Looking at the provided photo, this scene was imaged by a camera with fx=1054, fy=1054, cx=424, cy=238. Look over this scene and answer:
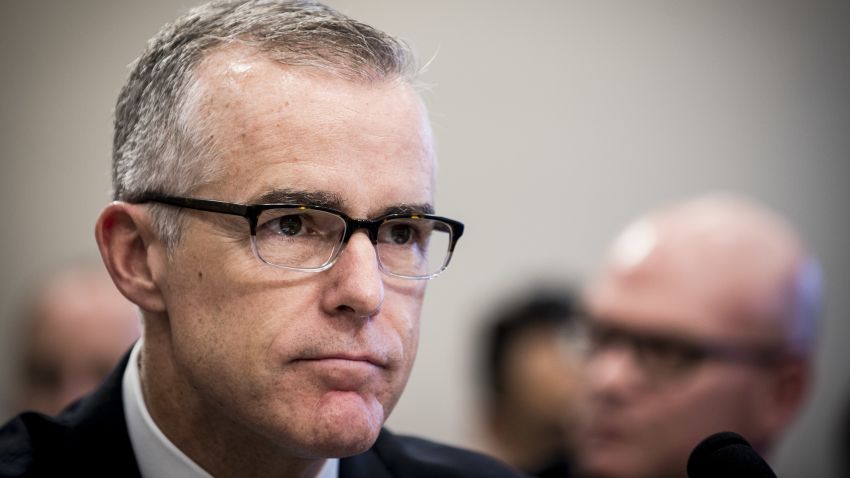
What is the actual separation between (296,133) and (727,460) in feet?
3.02

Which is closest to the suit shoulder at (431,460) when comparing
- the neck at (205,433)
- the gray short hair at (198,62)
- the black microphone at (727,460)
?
the neck at (205,433)

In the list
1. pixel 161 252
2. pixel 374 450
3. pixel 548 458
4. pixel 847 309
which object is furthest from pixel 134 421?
pixel 847 309

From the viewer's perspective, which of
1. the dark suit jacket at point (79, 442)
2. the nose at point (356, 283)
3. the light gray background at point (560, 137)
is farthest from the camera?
the light gray background at point (560, 137)

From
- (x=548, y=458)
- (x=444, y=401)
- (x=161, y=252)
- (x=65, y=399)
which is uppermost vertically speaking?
(x=161, y=252)

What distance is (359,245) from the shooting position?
191cm

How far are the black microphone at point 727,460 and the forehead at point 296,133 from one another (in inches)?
28.1

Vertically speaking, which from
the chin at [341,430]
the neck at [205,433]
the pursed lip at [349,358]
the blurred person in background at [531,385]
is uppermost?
the pursed lip at [349,358]

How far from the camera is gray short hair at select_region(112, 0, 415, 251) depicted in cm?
197

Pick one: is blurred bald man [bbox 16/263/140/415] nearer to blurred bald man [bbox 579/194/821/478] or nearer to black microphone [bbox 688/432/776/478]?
blurred bald man [bbox 579/194/821/478]

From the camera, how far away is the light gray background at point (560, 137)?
6.08 meters

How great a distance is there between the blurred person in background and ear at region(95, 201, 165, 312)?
9.17 ft

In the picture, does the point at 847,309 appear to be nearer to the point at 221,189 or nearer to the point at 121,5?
the point at 121,5

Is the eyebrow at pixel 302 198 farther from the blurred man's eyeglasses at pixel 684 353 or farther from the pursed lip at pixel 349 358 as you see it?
the blurred man's eyeglasses at pixel 684 353

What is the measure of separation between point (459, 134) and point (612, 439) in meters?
2.96
